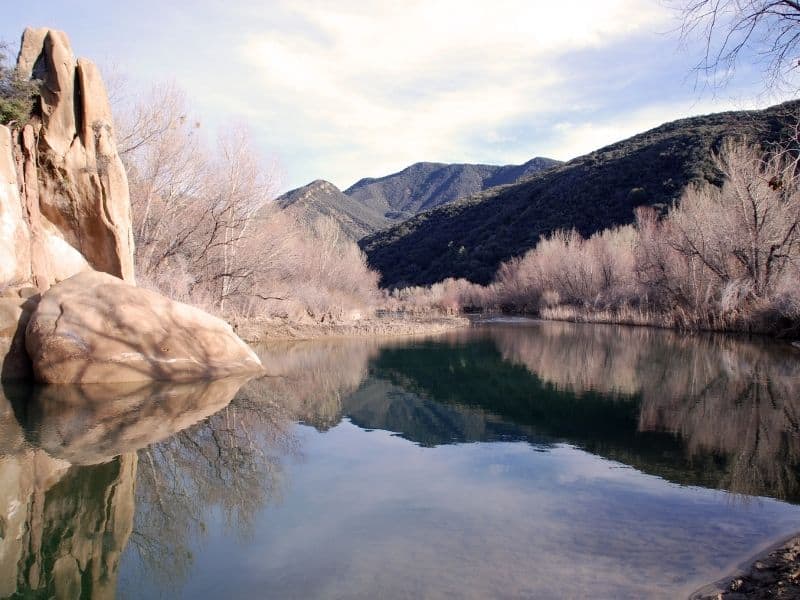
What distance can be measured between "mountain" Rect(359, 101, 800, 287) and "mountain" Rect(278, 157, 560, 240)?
75.4 feet

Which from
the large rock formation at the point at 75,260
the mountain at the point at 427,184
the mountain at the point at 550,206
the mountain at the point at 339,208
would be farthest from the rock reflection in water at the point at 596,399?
the mountain at the point at 427,184

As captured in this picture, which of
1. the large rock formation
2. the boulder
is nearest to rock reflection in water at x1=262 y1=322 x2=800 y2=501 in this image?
the large rock formation

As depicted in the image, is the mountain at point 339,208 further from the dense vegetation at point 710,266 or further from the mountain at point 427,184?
the dense vegetation at point 710,266

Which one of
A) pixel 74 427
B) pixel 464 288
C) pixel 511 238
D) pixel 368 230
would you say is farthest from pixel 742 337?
pixel 368 230

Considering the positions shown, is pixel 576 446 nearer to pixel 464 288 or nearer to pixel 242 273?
pixel 242 273

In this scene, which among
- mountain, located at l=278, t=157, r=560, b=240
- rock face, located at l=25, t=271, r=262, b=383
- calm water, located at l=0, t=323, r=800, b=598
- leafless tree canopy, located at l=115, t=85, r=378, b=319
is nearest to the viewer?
calm water, located at l=0, t=323, r=800, b=598

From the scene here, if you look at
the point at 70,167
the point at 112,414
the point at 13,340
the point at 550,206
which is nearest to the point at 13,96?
the point at 70,167

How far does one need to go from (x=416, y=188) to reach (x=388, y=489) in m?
155

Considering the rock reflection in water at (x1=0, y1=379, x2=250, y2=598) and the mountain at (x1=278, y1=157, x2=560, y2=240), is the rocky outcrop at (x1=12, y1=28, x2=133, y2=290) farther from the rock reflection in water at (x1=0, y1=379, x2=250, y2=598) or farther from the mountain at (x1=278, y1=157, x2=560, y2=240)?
the mountain at (x1=278, y1=157, x2=560, y2=240)

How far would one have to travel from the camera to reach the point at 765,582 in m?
4.46

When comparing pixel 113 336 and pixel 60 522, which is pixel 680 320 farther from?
pixel 60 522

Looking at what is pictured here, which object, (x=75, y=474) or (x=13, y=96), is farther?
(x=13, y=96)

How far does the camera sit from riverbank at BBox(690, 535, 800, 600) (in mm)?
4230

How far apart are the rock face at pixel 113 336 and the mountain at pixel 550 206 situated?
5291 centimetres
